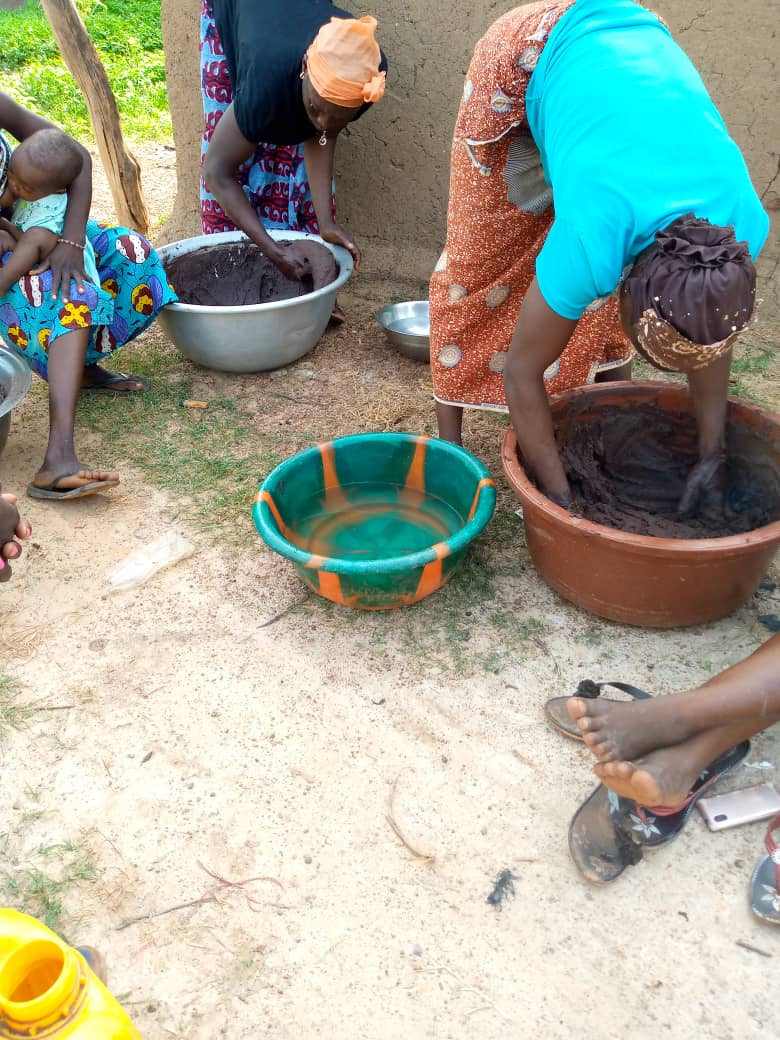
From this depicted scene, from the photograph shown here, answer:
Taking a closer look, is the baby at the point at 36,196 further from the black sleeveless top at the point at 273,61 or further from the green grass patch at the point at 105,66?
the green grass patch at the point at 105,66

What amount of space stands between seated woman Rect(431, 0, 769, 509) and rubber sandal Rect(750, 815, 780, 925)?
0.85 m

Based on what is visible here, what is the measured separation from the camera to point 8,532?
174 cm

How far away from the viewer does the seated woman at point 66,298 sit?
7.96ft

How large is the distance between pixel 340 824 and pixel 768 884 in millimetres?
790

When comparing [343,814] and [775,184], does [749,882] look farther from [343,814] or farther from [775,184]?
[775,184]

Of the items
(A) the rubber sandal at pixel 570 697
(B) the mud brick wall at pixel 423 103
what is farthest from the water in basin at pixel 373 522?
(B) the mud brick wall at pixel 423 103

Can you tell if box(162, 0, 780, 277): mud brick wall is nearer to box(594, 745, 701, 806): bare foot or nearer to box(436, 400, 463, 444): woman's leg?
box(436, 400, 463, 444): woman's leg

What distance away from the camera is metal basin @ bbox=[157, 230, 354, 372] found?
281 cm

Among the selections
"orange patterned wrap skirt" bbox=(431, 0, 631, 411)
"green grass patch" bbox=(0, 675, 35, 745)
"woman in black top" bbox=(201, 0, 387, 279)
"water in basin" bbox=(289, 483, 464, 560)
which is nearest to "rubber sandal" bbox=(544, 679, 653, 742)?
"water in basin" bbox=(289, 483, 464, 560)

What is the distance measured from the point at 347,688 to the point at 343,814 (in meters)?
0.33

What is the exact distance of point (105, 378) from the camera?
10.0 ft

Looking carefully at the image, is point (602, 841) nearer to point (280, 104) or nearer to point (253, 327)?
point (253, 327)

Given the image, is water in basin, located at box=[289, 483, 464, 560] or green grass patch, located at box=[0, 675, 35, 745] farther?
water in basin, located at box=[289, 483, 464, 560]

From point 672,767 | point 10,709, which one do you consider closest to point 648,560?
point 672,767
